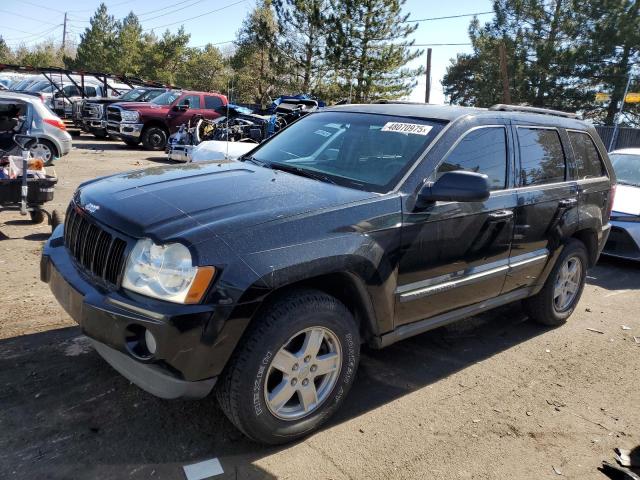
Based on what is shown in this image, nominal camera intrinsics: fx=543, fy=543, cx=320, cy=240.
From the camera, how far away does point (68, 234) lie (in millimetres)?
3309

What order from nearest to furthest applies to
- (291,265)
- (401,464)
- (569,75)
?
(291,265) < (401,464) < (569,75)

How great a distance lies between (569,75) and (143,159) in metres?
20.6

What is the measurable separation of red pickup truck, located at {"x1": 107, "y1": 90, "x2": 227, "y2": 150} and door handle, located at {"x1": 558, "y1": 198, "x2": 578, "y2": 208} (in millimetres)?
14633

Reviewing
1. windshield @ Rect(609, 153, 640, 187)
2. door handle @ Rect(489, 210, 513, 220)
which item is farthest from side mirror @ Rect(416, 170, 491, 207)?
windshield @ Rect(609, 153, 640, 187)

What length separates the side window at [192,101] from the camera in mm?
17441

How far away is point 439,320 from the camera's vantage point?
11.8ft

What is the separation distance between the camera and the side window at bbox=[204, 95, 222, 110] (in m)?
18.0

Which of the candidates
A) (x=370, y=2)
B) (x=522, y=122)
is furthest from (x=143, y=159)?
(x=370, y=2)

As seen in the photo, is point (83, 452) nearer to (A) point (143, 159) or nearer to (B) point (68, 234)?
(B) point (68, 234)

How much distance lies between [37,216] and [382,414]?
18.3 feet

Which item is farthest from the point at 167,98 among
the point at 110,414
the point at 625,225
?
the point at 110,414

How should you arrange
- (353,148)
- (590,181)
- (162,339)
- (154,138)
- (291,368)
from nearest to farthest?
(162,339) < (291,368) < (353,148) < (590,181) < (154,138)

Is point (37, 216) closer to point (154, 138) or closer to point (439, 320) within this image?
point (439, 320)

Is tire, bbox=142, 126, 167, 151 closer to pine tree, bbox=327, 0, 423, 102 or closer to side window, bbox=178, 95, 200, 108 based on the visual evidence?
side window, bbox=178, 95, 200, 108
